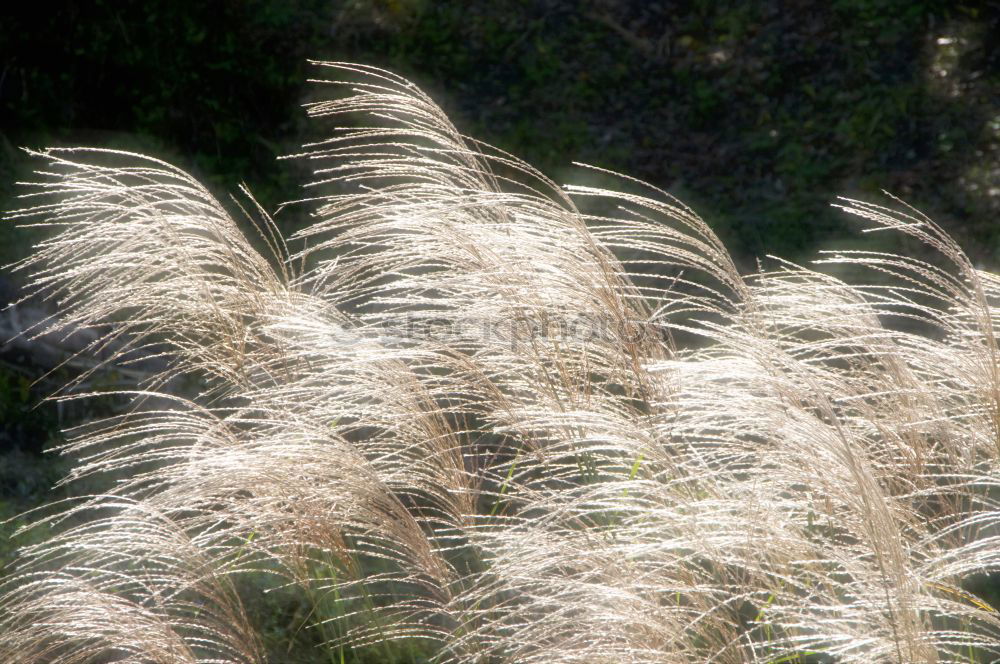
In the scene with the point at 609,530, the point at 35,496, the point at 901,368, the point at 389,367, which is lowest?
the point at 35,496

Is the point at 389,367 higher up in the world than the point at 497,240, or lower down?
lower down

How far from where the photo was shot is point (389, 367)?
2.40 m

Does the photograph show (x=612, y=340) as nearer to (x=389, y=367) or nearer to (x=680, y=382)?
(x=680, y=382)

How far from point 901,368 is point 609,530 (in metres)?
0.79

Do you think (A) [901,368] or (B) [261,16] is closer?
(A) [901,368]

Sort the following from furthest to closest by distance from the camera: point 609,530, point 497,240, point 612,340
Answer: point 612,340 → point 497,240 → point 609,530

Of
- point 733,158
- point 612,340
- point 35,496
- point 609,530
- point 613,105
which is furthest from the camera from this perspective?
point 613,105

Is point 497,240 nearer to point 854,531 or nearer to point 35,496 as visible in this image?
point 854,531

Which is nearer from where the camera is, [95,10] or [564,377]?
[564,377]

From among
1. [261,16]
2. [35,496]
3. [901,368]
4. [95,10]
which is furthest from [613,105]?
[901,368]

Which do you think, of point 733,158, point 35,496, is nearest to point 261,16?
point 733,158

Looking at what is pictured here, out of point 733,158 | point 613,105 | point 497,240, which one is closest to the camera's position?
point 497,240

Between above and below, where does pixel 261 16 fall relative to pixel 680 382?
above

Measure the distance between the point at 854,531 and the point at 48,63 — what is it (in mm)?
7120
